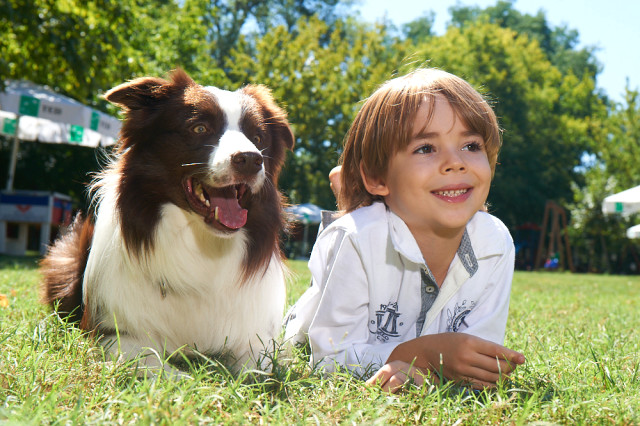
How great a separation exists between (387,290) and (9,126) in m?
10.7

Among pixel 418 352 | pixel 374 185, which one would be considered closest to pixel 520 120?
pixel 374 185

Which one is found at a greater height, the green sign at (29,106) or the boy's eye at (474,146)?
the green sign at (29,106)

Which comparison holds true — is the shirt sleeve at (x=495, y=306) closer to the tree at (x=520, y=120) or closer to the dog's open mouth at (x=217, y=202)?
the dog's open mouth at (x=217, y=202)

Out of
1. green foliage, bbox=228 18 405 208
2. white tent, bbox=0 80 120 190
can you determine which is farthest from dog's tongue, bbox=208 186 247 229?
green foliage, bbox=228 18 405 208

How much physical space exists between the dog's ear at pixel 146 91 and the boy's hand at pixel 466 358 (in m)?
1.67

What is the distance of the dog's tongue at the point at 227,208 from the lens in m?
2.79

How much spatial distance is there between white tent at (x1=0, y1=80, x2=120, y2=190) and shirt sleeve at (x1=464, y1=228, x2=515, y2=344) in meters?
6.40

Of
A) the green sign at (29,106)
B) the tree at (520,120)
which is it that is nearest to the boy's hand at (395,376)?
the green sign at (29,106)

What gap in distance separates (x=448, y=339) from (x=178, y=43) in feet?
67.2

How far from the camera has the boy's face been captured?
2.57m

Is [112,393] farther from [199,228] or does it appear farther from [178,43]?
[178,43]

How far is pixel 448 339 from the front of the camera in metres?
2.21

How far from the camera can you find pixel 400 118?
105 inches

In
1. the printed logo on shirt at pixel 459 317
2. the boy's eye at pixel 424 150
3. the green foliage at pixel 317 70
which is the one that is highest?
the green foliage at pixel 317 70
